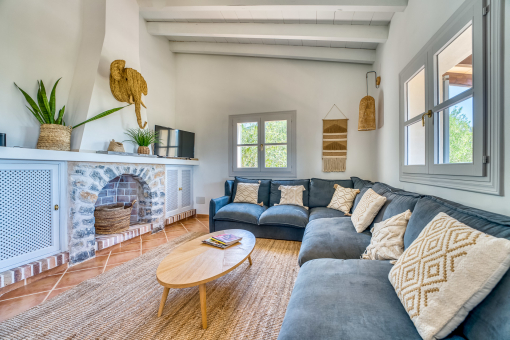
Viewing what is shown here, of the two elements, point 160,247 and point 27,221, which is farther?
point 160,247

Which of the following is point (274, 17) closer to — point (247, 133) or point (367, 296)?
point (247, 133)

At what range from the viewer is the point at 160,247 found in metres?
2.85

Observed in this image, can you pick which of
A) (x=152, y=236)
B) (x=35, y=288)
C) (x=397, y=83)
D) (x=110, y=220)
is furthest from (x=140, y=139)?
(x=397, y=83)

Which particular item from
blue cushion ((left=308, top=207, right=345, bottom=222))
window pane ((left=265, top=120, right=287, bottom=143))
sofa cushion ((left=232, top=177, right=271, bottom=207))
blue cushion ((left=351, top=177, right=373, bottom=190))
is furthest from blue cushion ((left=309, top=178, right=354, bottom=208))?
window pane ((left=265, top=120, right=287, bottom=143))

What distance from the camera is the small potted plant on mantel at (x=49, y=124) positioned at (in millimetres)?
2250

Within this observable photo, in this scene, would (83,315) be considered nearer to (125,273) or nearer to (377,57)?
(125,273)

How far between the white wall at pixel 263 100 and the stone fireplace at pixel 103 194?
1173 millimetres

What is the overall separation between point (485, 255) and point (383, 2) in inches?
110

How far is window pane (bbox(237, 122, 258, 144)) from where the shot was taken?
14.0ft

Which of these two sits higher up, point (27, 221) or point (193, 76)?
point (193, 76)

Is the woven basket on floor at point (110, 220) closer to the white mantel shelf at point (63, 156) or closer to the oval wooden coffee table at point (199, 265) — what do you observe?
the white mantel shelf at point (63, 156)

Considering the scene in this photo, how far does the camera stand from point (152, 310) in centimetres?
159

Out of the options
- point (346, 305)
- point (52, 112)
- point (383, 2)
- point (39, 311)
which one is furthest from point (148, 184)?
point (383, 2)

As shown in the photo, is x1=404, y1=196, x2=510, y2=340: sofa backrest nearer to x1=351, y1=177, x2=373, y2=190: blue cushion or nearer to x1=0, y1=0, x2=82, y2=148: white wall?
x1=351, y1=177, x2=373, y2=190: blue cushion
